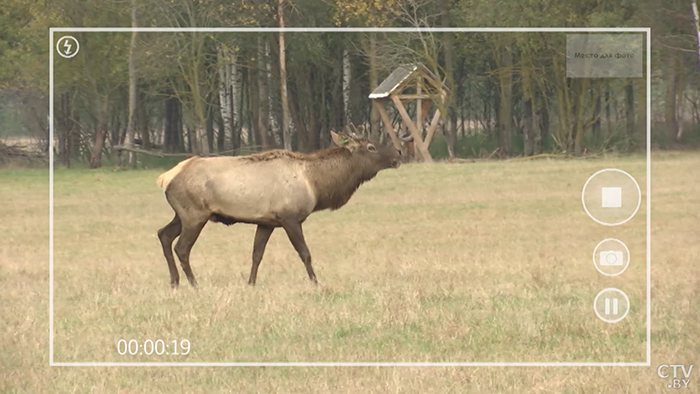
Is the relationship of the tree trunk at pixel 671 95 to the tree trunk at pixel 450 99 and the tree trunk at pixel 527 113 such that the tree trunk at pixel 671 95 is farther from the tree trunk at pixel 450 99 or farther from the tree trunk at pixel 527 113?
the tree trunk at pixel 450 99

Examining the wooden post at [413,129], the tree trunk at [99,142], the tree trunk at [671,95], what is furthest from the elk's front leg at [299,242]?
the tree trunk at [671,95]

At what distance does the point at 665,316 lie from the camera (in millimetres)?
9648

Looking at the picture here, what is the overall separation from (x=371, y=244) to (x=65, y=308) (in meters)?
2.45

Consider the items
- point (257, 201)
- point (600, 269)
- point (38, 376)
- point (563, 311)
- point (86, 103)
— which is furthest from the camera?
point (257, 201)

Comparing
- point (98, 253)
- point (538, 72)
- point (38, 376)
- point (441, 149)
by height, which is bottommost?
point (38, 376)

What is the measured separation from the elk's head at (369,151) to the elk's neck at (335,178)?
557mm

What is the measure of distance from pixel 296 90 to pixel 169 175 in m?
1.15

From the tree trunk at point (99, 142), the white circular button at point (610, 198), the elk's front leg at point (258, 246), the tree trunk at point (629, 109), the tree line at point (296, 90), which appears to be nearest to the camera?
the white circular button at point (610, 198)

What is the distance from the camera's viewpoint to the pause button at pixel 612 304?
7.30 m

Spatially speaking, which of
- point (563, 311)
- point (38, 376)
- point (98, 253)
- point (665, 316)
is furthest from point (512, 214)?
point (38, 376)

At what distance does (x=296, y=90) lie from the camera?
854 cm

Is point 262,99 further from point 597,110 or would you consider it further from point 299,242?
point 597,110

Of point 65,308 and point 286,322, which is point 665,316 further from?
point 65,308

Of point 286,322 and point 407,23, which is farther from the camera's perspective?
point 407,23
